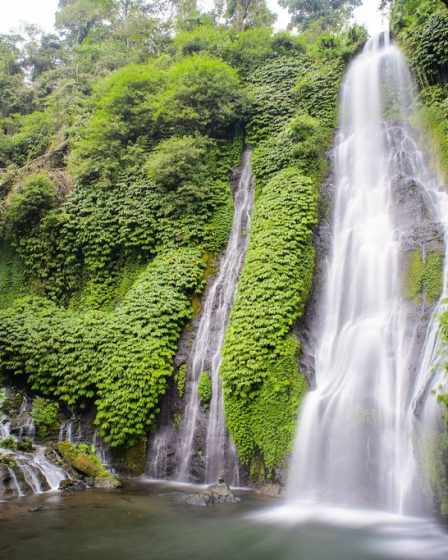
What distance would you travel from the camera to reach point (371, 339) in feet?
29.0

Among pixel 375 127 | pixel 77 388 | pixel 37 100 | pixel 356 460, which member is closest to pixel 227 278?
pixel 77 388

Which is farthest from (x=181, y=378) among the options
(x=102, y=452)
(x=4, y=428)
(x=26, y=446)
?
(x=4, y=428)

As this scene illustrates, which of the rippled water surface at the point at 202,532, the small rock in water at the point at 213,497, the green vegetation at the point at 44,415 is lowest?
the rippled water surface at the point at 202,532

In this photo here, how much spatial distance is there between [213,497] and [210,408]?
7.85 feet

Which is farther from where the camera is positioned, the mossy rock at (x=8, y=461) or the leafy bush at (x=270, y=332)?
the leafy bush at (x=270, y=332)

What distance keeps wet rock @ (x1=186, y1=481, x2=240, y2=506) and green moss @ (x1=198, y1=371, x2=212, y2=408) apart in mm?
2272

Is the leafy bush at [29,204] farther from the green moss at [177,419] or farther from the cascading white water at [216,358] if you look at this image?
the green moss at [177,419]

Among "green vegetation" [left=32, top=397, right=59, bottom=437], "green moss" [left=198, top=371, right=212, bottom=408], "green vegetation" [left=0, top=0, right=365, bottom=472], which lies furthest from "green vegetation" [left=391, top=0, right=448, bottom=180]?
"green vegetation" [left=32, top=397, right=59, bottom=437]

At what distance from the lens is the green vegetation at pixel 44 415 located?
10156 millimetres

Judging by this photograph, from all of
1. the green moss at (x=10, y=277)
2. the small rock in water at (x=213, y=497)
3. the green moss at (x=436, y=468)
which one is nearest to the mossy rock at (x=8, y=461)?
the small rock in water at (x=213, y=497)

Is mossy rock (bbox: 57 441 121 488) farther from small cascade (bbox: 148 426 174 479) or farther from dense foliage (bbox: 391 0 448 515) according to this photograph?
dense foliage (bbox: 391 0 448 515)

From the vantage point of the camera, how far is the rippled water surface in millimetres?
5293

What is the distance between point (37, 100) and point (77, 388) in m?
18.0

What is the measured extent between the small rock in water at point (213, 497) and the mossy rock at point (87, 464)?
207 cm
